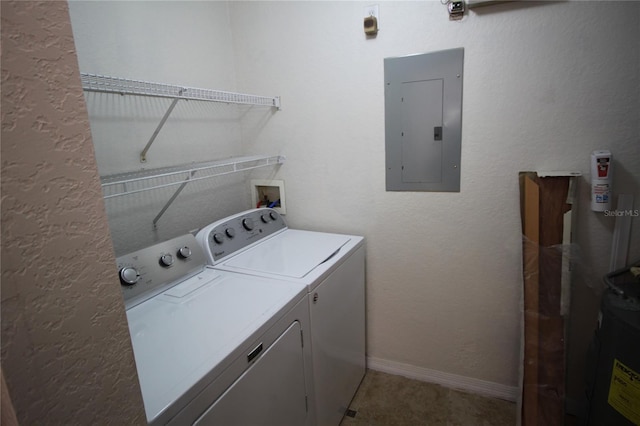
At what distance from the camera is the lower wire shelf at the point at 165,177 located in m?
1.33

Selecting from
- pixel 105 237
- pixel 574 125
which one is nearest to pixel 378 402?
pixel 574 125

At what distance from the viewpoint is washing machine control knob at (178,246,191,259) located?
5.04 ft

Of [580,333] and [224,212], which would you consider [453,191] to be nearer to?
[580,333]

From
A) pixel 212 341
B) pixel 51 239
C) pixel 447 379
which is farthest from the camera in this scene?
pixel 447 379

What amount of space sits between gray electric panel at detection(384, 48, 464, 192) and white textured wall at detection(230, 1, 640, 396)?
0.05 m

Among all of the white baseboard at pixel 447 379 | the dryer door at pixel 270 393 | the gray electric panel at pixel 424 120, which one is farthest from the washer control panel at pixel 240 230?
the white baseboard at pixel 447 379

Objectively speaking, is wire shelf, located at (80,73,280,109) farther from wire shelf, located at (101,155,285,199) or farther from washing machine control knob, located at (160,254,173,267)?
washing machine control knob, located at (160,254,173,267)

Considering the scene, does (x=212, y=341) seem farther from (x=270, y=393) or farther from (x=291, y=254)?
(x=291, y=254)

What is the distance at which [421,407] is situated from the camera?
193cm

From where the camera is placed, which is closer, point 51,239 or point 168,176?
point 51,239

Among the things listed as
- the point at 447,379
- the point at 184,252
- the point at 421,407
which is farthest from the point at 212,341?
the point at 447,379

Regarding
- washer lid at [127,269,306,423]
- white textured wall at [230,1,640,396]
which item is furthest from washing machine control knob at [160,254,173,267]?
white textured wall at [230,1,640,396]

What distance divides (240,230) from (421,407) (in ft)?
4.74

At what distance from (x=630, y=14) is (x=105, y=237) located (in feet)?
6.63
